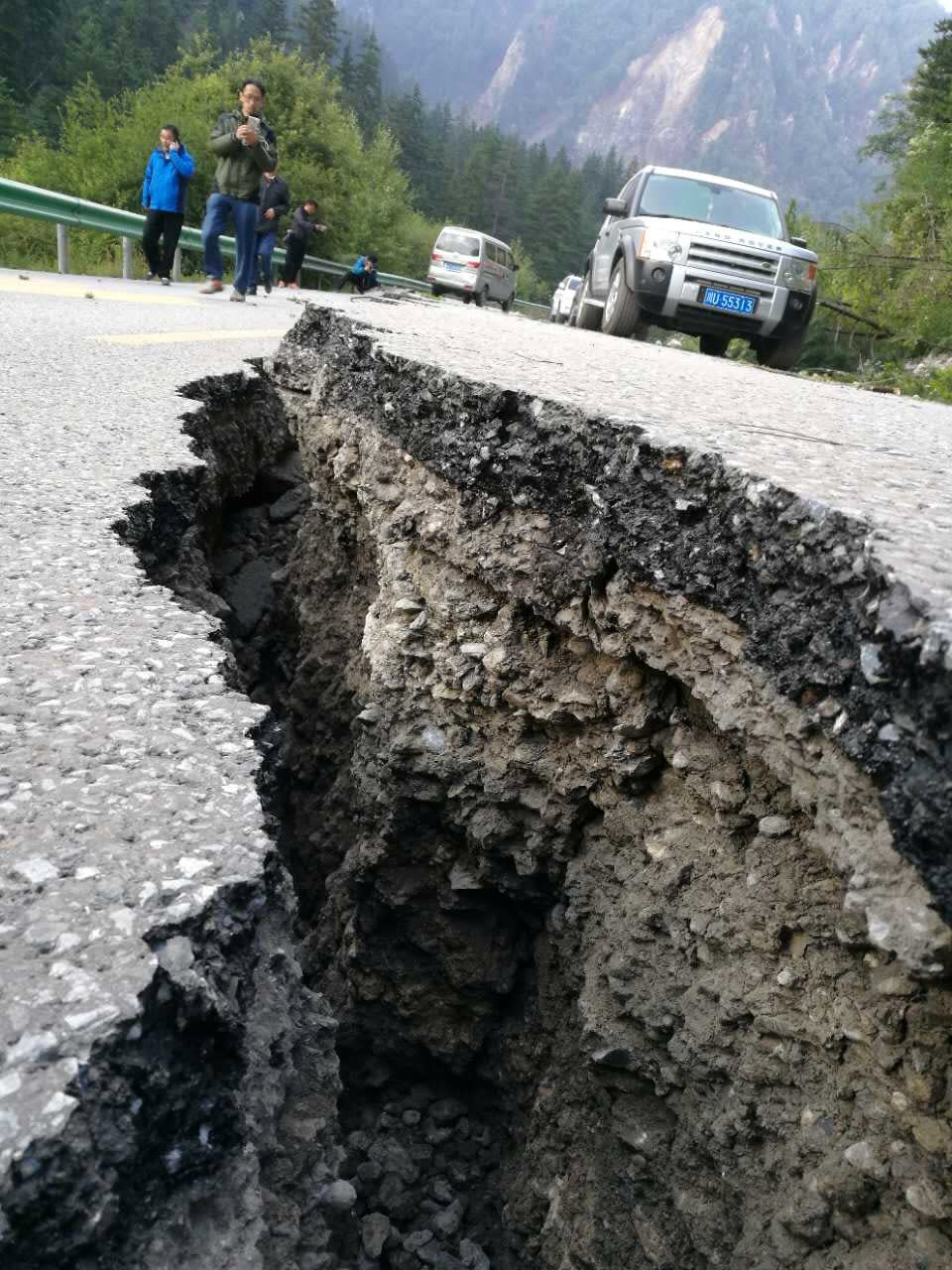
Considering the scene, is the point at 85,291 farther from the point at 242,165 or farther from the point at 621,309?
the point at 621,309

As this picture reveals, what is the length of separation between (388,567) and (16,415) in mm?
1680

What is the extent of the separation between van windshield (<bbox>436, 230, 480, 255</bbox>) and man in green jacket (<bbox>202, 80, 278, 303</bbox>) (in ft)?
47.8

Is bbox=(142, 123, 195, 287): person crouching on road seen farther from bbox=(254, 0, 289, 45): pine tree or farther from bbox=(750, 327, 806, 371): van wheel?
bbox=(254, 0, 289, 45): pine tree

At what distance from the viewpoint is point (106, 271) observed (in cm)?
1281

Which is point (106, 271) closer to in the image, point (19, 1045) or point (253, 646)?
point (253, 646)

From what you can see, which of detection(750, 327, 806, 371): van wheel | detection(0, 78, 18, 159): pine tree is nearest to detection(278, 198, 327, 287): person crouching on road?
detection(750, 327, 806, 371): van wheel

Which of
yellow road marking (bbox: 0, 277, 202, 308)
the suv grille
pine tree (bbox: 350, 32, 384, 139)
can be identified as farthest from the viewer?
pine tree (bbox: 350, 32, 384, 139)

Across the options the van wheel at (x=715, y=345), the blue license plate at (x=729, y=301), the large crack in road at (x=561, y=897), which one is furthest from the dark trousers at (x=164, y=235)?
the large crack in road at (x=561, y=897)

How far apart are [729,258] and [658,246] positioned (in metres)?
0.61

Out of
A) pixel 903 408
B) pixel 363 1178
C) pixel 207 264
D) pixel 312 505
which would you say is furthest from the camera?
pixel 207 264

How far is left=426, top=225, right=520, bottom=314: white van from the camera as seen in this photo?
23281 mm

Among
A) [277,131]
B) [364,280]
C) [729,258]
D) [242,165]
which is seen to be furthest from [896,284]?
[277,131]

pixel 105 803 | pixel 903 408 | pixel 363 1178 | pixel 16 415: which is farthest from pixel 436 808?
pixel 903 408

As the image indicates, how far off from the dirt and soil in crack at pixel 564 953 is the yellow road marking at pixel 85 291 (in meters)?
6.17
